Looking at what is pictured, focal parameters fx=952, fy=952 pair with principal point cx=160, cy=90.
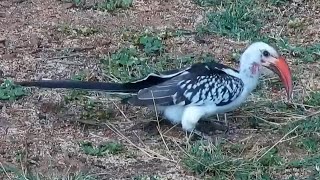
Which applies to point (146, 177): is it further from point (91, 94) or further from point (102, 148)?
point (91, 94)

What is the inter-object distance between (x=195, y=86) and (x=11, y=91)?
1.12 m

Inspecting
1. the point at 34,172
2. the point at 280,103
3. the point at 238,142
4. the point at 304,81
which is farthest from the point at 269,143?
the point at 34,172

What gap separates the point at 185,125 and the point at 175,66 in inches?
38.6

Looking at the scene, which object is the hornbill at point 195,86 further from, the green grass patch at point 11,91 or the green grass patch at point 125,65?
the green grass patch at point 125,65

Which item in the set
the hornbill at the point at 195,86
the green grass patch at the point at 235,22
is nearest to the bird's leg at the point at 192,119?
the hornbill at the point at 195,86

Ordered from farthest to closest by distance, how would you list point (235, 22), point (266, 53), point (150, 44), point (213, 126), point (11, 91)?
point (235, 22)
point (150, 44)
point (11, 91)
point (213, 126)
point (266, 53)

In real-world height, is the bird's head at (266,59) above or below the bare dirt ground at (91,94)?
above

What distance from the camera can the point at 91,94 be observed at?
17.8 ft

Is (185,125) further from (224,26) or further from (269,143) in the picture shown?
(224,26)

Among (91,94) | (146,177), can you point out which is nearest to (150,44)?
(91,94)

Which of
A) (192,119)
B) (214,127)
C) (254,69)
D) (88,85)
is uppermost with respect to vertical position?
(254,69)

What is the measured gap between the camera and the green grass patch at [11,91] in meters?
5.36

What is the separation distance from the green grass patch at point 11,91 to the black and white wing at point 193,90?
771mm

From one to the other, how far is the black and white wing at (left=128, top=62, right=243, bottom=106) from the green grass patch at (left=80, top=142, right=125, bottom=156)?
254 mm
